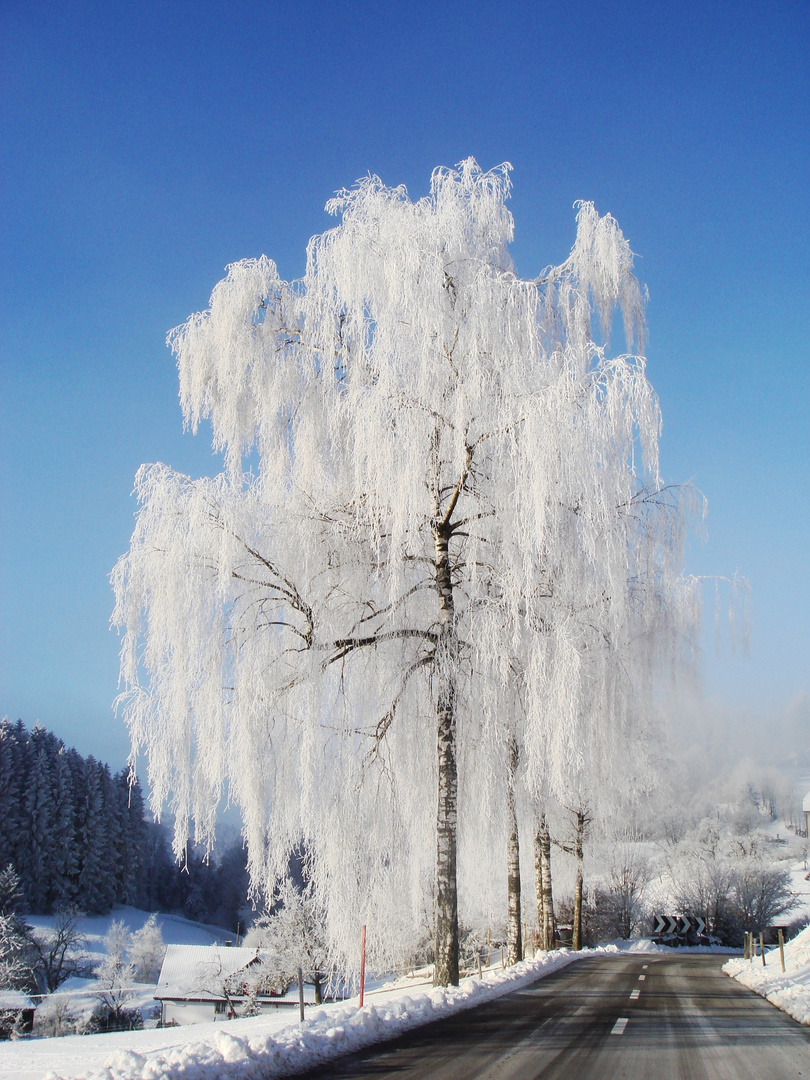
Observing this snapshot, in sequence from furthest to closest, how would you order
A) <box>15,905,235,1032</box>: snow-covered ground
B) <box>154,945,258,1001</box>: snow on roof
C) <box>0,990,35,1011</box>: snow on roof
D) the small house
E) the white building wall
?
<box>15,905,235,1032</box>: snow-covered ground → the white building wall → <box>154,945,258,1001</box>: snow on roof → the small house → <box>0,990,35,1011</box>: snow on roof

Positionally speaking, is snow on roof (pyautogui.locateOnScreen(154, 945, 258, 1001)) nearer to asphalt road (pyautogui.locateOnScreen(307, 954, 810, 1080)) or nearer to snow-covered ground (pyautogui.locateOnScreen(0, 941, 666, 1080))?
asphalt road (pyautogui.locateOnScreen(307, 954, 810, 1080))

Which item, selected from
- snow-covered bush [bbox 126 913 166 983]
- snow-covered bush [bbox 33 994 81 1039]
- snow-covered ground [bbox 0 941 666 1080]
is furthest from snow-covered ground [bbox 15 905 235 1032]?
snow-covered ground [bbox 0 941 666 1080]

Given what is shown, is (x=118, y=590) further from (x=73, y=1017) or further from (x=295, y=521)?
(x=73, y=1017)

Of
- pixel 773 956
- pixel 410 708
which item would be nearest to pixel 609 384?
pixel 410 708

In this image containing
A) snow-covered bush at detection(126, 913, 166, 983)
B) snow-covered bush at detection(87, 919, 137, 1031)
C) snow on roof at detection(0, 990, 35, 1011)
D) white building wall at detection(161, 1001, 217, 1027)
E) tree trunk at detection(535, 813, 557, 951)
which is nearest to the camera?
tree trunk at detection(535, 813, 557, 951)

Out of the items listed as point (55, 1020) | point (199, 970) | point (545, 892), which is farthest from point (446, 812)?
point (199, 970)

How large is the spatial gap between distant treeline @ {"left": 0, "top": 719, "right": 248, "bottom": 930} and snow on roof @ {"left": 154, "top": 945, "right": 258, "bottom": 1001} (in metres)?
9.64

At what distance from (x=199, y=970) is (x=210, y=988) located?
8.14 feet

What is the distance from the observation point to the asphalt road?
5.52 m

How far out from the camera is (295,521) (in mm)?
9844

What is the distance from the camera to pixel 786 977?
12211 millimetres

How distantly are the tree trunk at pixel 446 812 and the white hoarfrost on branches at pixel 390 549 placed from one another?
1.4 inches

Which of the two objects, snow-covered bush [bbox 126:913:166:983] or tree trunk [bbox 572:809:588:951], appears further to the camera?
snow-covered bush [bbox 126:913:166:983]

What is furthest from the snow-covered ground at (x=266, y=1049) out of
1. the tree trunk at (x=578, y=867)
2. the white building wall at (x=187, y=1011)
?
the white building wall at (x=187, y=1011)
